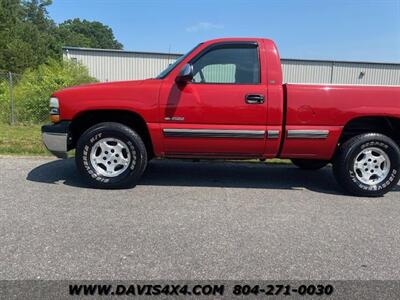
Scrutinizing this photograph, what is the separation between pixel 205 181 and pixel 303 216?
1.81 metres

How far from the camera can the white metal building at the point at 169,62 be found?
3178 cm

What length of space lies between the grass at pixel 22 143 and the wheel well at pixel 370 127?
6.66 ft

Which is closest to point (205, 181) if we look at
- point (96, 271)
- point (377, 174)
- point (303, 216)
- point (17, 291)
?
point (303, 216)

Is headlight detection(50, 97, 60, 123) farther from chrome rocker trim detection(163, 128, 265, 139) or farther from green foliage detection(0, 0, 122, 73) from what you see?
green foliage detection(0, 0, 122, 73)

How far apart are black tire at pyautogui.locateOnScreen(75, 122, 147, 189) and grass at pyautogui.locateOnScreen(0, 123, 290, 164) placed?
2.57m

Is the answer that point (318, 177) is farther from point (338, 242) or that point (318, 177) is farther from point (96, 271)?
point (96, 271)

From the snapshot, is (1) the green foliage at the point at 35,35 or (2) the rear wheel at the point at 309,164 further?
(1) the green foliage at the point at 35,35

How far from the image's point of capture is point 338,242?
3.86 m

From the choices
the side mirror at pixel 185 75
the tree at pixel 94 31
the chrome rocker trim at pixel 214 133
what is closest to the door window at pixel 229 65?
the side mirror at pixel 185 75

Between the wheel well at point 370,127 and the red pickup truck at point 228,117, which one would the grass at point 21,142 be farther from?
the wheel well at point 370,127

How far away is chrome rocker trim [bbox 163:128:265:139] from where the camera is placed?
5.25 m

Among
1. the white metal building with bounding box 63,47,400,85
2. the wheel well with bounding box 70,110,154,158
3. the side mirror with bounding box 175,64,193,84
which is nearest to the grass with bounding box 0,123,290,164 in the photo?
the wheel well with bounding box 70,110,154,158

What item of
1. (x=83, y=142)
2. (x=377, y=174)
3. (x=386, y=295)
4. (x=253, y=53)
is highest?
(x=253, y=53)

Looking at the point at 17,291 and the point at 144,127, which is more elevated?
the point at 144,127
